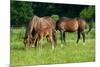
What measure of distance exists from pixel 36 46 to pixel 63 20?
0.46 m

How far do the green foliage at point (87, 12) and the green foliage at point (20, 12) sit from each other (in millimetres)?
684

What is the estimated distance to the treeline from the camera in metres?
2.36

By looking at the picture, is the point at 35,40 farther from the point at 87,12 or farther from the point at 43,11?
the point at 87,12

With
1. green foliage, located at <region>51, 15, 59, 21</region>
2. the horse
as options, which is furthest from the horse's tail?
green foliage, located at <region>51, 15, 59, 21</region>

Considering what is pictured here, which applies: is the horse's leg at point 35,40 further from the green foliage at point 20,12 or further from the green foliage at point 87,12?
the green foliage at point 87,12

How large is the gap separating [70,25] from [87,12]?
283mm

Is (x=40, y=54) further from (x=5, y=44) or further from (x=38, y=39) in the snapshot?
(x=5, y=44)

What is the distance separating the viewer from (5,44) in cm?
229

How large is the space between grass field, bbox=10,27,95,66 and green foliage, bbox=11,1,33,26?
85mm

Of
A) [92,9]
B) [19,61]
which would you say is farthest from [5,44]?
[92,9]

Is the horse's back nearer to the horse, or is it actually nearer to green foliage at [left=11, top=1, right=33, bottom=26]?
the horse

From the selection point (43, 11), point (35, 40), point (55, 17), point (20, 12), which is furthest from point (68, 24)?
point (20, 12)

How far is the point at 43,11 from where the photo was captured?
8.25 feet
